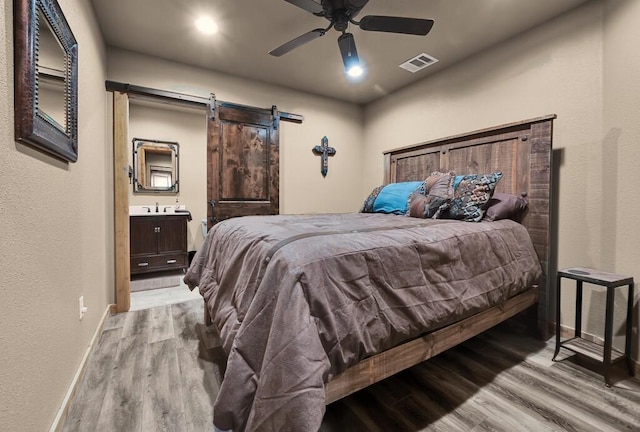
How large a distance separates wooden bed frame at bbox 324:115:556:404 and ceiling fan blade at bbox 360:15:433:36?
1151 millimetres

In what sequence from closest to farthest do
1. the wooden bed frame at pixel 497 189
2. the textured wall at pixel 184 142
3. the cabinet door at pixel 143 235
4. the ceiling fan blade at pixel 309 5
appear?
the wooden bed frame at pixel 497 189 → the ceiling fan blade at pixel 309 5 → the cabinet door at pixel 143 235 → the textured wall at pixel 184 142

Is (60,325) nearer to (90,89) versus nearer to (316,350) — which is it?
(316,350)

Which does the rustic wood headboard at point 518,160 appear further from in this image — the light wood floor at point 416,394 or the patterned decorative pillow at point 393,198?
the light wood floor at point 416,394

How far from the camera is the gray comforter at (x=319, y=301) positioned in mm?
919

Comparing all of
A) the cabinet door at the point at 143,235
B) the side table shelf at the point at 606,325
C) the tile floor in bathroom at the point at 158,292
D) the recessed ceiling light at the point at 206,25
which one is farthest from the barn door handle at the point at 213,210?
the side table shelf at the point at 606,325

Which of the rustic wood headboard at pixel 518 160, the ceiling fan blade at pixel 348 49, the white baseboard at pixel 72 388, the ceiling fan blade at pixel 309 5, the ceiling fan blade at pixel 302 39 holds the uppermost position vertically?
the ceiling fan blade at pixel 309 5

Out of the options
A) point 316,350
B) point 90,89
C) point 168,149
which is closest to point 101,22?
point 90,89

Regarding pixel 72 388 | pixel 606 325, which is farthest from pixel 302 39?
pixel 606 325

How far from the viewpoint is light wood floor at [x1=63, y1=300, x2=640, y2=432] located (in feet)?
4.34

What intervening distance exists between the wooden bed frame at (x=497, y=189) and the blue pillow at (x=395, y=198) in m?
0.43

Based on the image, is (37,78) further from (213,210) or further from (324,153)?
(324,153)

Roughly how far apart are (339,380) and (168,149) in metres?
4.55

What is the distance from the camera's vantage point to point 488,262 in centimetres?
172

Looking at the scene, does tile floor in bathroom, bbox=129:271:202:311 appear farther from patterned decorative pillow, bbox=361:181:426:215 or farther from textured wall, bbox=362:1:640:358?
textured wall, bbox=362:1:640:358
